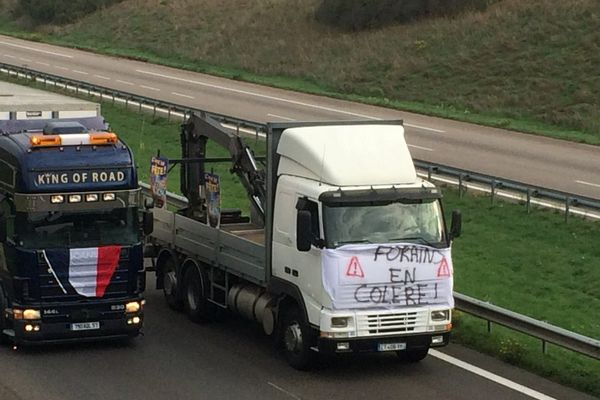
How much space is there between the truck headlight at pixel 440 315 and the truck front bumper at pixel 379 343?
0.20m

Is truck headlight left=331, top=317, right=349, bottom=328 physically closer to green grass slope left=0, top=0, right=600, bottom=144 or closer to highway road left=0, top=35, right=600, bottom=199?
highway road left=0, top=35, right=600, bottom=199

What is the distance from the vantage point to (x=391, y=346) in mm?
15836

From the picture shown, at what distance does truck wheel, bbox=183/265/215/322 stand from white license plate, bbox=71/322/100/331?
89.6 inches

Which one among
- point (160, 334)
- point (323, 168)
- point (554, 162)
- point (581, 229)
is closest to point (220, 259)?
point (160, 334)

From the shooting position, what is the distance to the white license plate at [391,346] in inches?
622

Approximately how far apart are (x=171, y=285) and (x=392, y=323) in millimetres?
5641

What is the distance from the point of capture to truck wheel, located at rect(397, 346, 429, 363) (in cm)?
1659

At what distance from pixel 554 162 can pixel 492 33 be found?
20660 millimetres

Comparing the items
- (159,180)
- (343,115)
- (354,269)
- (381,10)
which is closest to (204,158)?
(159,180)

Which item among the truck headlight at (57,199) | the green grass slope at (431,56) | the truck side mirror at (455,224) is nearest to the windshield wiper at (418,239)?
the truck side mirror at (455,224)

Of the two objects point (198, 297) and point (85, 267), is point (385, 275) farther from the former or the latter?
point (198, 297)

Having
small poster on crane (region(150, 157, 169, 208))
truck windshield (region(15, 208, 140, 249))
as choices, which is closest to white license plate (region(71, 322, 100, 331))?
truck windshield (region(15, 208, 140, 249))

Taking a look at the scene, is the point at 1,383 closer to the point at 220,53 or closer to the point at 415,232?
the point at 415,232

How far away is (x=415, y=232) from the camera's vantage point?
52.7 ft
